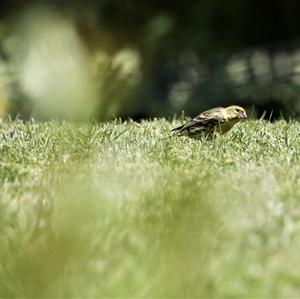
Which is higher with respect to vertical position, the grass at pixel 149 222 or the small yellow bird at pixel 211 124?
the small yellow bird at pixel 211 124

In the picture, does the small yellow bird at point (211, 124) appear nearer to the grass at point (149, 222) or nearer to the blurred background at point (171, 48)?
the grass at point (149, 222)

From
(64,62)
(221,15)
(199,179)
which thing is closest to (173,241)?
(199,179)

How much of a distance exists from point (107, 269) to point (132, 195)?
0.82 meters

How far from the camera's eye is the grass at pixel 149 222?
3.83 meters

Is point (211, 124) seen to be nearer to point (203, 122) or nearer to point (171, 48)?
point (203, 122)

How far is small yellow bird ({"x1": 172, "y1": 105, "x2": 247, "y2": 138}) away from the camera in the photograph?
21.5ft

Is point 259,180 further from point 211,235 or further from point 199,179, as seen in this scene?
point 211,235

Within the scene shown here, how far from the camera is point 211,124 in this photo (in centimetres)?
664

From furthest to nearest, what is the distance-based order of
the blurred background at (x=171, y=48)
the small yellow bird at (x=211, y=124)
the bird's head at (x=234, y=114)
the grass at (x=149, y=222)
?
the blurred background at (x=171, y=48), the bird's head at (x=234, y=114), the small yellow bird at (x=211, y=124), the grass at (x=149, y=222)

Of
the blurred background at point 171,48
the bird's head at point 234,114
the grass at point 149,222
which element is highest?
the blurred background at point 171,48

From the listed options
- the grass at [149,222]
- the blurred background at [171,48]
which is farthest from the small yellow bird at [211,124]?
the blurred background at [171,48]

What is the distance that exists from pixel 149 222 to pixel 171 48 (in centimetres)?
694

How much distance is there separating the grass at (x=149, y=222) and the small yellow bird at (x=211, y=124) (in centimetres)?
55

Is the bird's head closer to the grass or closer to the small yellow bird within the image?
the small yellow bird
